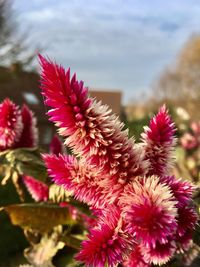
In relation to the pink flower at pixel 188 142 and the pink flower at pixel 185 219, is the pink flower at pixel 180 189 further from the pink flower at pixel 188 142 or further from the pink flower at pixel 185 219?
the pink flower at pixel 188 142

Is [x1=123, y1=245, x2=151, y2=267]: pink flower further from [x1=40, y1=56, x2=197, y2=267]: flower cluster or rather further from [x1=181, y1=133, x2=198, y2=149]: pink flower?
[x1=181, y1=133, x2=198, y2=149]: pink flower

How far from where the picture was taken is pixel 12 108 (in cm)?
99

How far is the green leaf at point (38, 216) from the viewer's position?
100 cm

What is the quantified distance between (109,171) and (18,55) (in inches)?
280

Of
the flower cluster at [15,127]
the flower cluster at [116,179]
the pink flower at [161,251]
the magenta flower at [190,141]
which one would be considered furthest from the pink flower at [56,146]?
the magenta flower at [190,141]

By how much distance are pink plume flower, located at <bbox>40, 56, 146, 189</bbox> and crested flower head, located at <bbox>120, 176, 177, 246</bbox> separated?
0.04 metres

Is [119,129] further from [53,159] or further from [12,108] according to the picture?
[12,108]

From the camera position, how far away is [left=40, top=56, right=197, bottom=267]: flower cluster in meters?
0.61

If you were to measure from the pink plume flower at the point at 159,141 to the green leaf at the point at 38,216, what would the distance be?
368 mm

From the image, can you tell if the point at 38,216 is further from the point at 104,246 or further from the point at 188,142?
the point at 188,142

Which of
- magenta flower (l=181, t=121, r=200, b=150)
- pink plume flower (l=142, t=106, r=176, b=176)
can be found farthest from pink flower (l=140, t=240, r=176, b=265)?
magenta flower (l=181, t=121, r=200, b=150)

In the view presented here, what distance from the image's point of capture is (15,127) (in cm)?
101

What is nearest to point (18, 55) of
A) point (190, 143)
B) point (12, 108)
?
point (190, 143)

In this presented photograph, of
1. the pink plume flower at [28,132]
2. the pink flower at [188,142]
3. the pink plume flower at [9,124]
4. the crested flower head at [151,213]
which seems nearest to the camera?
the crested flower head at [151,213]
